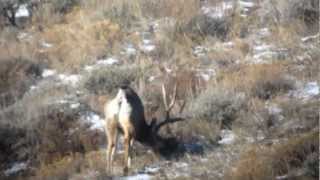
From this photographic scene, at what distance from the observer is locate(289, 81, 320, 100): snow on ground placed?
39.4 feet

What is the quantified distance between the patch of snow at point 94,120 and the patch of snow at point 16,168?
4.21 feet

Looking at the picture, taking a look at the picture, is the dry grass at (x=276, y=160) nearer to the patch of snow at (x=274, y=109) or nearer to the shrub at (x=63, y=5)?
the patch of snow at (x=274, y=109)

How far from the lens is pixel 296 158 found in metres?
9.28

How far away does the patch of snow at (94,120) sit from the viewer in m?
11.7

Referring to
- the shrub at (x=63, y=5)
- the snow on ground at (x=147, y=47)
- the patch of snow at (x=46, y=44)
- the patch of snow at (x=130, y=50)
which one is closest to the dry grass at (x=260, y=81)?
the snow on ground at (x=147, y=47)

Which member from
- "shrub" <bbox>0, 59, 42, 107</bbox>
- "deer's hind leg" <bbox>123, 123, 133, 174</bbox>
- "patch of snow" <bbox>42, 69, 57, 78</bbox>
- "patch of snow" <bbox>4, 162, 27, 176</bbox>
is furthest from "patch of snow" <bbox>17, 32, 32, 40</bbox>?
"deer's hind leg" <bbox>123, 123, 133, 174</bbox>

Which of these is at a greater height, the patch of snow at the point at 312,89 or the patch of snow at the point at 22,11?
the patch of snow at the point at 312,89

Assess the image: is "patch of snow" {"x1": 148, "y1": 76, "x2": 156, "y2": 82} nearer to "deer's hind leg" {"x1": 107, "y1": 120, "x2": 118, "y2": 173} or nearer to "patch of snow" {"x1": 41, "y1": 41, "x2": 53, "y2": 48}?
"patch of snow" {"x1": 41, "y1": 41, "x2": 53, "y2": 48}

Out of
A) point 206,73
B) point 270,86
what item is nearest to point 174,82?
point 206,73

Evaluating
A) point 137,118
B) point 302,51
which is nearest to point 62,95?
point 137,118

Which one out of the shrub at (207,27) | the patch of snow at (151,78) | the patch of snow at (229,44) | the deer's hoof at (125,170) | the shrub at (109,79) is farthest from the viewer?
the shrub at (207,27)

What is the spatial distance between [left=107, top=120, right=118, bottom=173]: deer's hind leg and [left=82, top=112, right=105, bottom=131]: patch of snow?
131 centimetres

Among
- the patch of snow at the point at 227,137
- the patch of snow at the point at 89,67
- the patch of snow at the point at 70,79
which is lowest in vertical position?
the patch of snow at the point at 70,79

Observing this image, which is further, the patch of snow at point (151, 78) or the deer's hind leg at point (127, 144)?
the patch of snow at point (151, 78)
